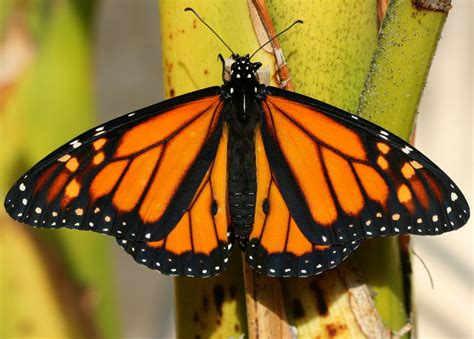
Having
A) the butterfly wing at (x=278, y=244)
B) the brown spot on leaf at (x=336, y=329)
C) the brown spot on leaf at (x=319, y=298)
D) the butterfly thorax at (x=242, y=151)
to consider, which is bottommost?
the brown spot on leaf at (x=336, y=329)

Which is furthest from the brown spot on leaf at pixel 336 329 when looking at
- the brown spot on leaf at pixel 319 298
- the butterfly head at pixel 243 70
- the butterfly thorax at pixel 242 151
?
the butterfly head at pixel 243 70

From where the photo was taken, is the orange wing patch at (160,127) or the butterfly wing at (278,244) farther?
the orange wing patch at (160,127)

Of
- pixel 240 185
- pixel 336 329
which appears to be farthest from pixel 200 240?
pixel 336 329

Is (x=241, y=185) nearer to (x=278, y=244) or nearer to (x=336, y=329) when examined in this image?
(x=278, y=244)

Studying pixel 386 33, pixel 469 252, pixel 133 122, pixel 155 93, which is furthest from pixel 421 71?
pixel 155 93

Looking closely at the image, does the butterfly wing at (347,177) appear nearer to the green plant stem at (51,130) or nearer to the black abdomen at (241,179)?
the black abdomen at (241,179)

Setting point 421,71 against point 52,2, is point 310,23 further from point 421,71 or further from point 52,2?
point 52,2

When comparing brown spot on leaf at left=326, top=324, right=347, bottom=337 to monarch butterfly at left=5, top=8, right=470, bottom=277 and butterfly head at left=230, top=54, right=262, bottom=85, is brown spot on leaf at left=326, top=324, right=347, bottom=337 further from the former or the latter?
butterfly head at left=230, top=54, right=262, bottom=85

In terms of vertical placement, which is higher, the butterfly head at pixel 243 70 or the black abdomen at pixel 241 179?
the butterfly head at pixel 243 70
